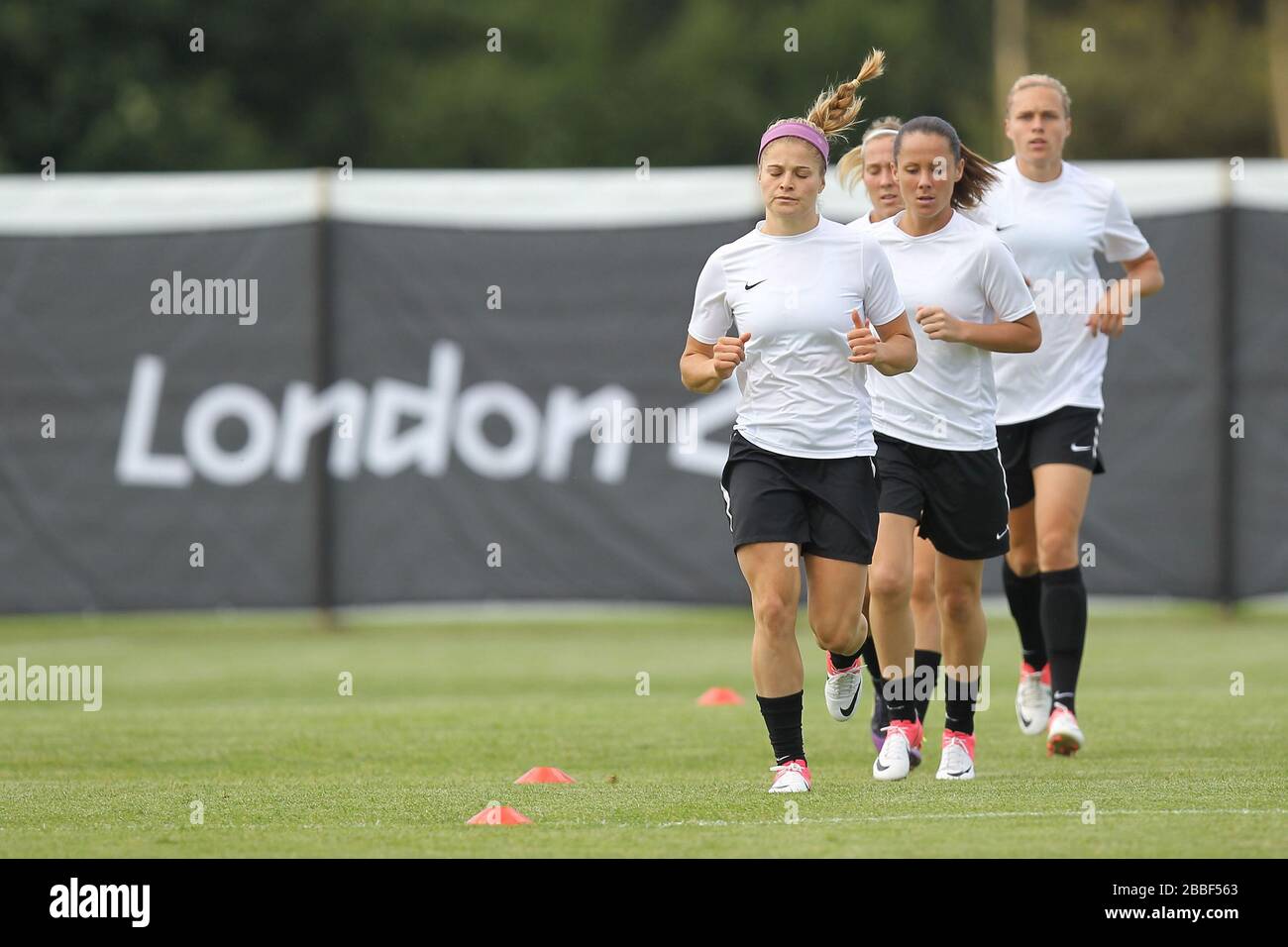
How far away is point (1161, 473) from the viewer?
561 inches

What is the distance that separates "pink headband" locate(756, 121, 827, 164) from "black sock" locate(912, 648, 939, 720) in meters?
2.00

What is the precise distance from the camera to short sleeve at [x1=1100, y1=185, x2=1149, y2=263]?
28.9 ft

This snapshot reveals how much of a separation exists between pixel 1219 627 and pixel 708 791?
308 inches

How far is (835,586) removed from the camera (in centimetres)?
710

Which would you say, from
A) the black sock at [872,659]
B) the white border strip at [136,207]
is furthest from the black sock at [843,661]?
the white border strip at [136,207]

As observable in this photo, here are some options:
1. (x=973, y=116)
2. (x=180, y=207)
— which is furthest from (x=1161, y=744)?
(x=973, y=116)

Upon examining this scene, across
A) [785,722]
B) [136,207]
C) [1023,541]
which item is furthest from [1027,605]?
[136,207]

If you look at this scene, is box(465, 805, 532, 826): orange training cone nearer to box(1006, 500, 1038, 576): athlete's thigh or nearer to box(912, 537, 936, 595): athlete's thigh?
box(912, 537, 936, 595): athlete's thigh

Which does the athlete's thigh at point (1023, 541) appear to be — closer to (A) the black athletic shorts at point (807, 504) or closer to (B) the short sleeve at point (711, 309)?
(A) the black athletic shorts at point (807, 504)

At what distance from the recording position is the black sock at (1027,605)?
29.6 feet

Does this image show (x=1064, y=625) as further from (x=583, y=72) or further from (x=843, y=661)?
(x=583, y=72)

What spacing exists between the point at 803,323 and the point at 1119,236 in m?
2.38

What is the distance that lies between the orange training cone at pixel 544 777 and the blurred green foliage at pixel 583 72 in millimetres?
24094

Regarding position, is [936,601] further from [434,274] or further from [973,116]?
[973,116]
